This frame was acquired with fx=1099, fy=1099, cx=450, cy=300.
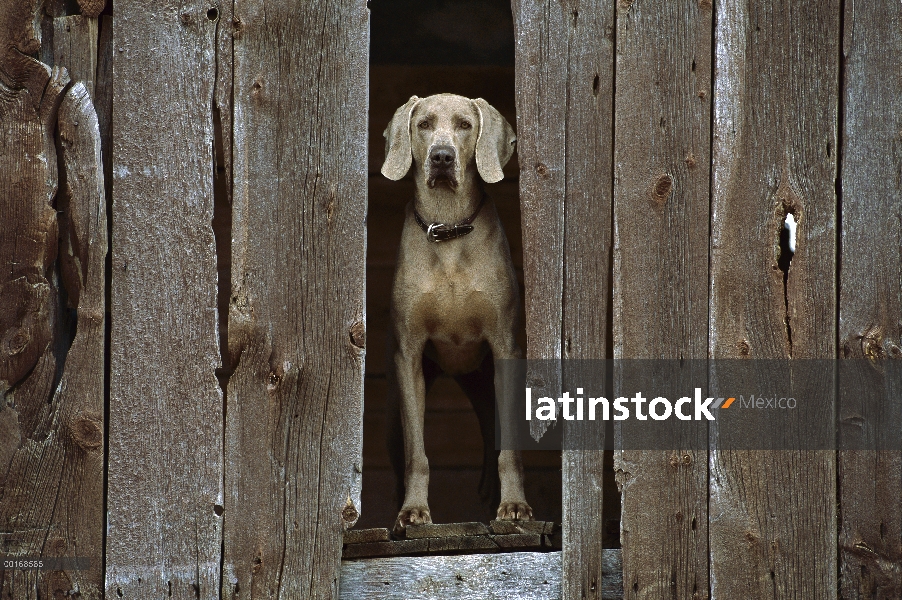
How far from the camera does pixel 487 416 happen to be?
483 cm

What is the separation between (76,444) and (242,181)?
92 centimetres

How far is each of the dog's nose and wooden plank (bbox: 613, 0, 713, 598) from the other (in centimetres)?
76

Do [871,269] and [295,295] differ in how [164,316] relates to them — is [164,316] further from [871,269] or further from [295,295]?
[871,269]

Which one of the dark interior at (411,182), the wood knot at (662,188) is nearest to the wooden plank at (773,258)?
the wood knot at (662,188)

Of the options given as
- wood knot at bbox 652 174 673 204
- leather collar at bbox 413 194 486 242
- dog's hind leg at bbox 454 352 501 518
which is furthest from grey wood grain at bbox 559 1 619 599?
dog's hind leg at bbox 454 352 501 518

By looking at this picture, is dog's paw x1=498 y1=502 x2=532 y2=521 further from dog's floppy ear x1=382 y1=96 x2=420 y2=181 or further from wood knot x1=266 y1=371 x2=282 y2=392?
dog's floppy ear x1=382 y1=96 x2=420 y2=181

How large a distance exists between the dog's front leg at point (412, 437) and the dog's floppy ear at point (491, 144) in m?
0.72

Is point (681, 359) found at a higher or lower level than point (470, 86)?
lower

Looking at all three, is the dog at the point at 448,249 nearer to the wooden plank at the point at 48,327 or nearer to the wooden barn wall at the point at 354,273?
the wooden barn wall at the point at 354,273

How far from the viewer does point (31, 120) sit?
3287 millimetres

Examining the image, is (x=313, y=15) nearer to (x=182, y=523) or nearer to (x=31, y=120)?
(x=31, y=120)

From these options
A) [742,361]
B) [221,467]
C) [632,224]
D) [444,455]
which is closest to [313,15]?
[632,224]

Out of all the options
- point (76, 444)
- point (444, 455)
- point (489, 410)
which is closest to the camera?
point (76, 444)

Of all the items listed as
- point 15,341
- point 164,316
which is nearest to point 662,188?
point 164,316
